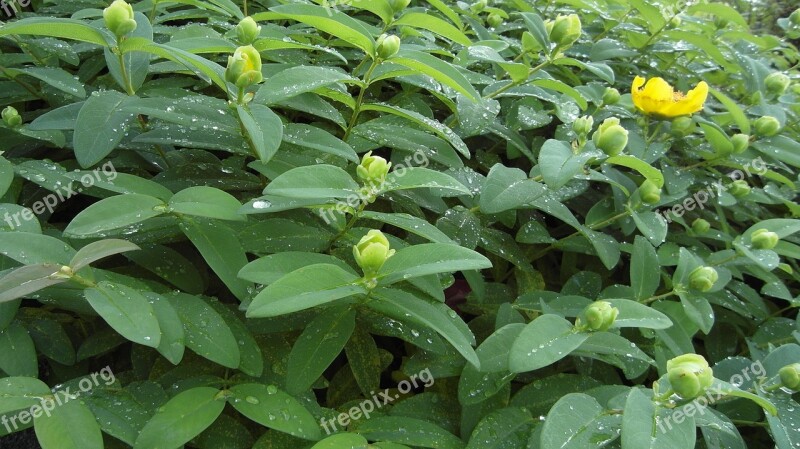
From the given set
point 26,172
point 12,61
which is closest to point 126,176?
point 26,172

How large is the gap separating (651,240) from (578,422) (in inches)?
17.2

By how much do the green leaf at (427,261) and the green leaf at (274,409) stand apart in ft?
0.64

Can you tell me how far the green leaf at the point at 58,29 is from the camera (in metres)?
0.77

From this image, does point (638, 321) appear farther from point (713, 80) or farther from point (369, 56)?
point (713, 80)

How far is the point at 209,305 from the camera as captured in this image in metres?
0.80

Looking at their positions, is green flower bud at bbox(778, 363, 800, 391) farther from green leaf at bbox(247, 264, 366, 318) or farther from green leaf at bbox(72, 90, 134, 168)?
green leaf at bbox(72, 90, 134, 168)

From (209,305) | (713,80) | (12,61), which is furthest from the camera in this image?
(713,80)

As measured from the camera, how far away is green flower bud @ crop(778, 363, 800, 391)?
84cm

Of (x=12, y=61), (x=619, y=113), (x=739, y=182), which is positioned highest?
(x=12, y=61)

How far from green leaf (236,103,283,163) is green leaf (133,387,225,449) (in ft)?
0.98

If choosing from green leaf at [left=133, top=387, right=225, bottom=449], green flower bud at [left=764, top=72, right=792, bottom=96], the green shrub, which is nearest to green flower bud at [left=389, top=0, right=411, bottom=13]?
the green shrub

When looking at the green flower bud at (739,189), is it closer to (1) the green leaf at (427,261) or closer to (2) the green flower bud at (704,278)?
(2) the green flower bud at (704,278)

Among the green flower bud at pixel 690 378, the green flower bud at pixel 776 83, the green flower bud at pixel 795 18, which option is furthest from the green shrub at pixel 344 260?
the green flower bud at pixel 795 18

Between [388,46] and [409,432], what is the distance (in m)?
0.55
